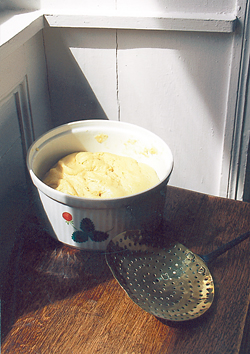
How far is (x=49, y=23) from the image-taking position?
105cm

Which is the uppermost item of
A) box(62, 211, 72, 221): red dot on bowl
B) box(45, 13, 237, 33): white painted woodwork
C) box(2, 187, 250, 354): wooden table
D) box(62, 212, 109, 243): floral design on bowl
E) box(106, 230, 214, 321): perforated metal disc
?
Answer: box(45, 13, 237, 33): white painted woodwork

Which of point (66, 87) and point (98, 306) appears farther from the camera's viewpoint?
point (66, 87)

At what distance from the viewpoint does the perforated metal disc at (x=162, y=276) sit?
0.64 meters

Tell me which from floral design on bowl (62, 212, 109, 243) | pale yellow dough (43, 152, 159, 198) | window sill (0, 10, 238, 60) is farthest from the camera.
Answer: window sill (0, 10, 238, 60)

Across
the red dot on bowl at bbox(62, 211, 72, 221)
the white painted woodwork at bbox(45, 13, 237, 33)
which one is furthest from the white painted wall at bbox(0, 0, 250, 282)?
the red dot on bowl at bbox(62, 211, 72, 221)

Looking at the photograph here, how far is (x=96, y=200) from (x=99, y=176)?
199mm

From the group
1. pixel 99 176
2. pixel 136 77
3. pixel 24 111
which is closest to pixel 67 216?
pixel 99 176

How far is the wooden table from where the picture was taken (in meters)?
0.60

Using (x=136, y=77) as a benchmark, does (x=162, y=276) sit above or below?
below

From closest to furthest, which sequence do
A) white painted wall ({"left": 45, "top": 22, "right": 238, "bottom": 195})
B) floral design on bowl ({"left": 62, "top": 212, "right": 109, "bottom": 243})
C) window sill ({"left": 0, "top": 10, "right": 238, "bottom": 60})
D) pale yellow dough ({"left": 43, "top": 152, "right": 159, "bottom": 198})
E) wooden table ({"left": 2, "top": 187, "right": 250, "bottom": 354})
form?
1. wooden table ({"left": 2, "top": 187, "right": 250, "bottom": 354})
2. floral design on bowl ({"left": 62, "top": 212, "right": 109, "bottom": 243})
3. pale yellow dough ({"left": 43, "top": 152, "right": 159, "bottom": 198})
4. window sill ({"left": 0, "top": 10, "right": 238, "bottom": 60})
5. white painted wall ({"left": 45, "top": 22, "right": 238, "bottom": 195})

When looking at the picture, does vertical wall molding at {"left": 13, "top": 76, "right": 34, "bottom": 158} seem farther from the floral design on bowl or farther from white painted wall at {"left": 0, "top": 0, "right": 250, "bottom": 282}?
the floral design on bowl

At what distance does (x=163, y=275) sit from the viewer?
2.27 ft

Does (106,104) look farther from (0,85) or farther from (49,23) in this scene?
(0,85)

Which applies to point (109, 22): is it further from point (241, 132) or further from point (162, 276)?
point (162, 276)
